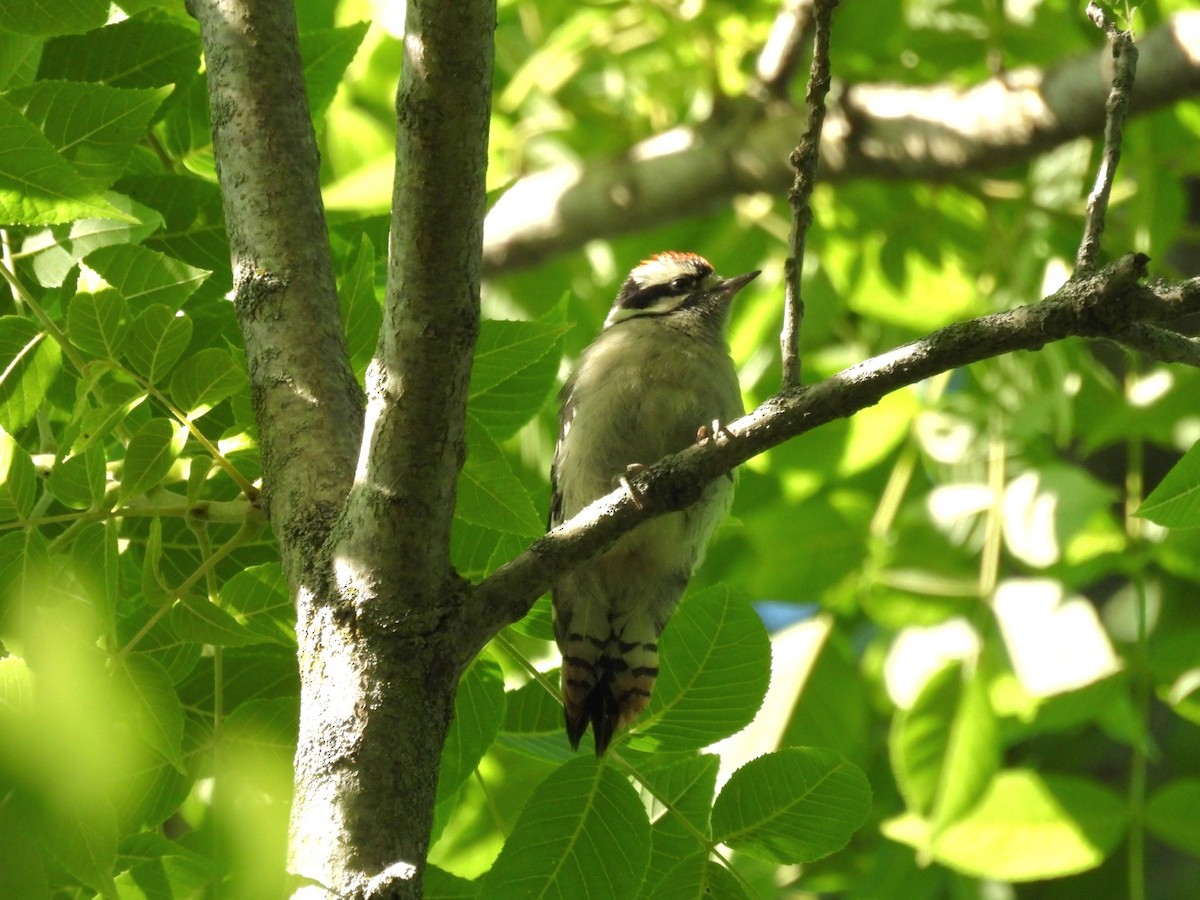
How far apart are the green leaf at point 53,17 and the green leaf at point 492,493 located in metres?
0.94

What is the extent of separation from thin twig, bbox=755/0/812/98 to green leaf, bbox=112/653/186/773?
387cm

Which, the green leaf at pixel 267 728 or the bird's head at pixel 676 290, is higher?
the bird's head at pixel 676 290

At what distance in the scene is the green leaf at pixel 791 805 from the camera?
224 centimetres

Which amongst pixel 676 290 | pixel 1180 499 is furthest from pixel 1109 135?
pixel 676 290

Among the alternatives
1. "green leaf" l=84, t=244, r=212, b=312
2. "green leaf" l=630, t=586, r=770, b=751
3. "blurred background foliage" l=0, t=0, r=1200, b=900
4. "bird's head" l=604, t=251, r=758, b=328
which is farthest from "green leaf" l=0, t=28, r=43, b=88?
"bird's head" l=604, t=251, r=758, b=328

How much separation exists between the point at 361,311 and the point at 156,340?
0.38m

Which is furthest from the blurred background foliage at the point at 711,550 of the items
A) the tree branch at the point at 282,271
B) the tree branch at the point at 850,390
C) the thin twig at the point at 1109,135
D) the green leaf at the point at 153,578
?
the thin twig at the point at 1109,135

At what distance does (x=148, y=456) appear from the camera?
207 cm

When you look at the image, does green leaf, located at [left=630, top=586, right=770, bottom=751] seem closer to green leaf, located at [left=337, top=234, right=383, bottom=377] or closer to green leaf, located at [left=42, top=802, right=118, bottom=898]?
green leaf, located at [left=337, top=234, right=383, bottom=377]

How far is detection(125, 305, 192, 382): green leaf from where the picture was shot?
2.11m

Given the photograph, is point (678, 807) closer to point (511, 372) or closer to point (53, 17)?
point (511, 372)

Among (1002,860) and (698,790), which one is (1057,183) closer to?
(1002,860)

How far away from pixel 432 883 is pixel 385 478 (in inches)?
32.2

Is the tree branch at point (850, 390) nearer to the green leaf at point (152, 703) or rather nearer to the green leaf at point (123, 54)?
the green leaf at point (152, 703)
